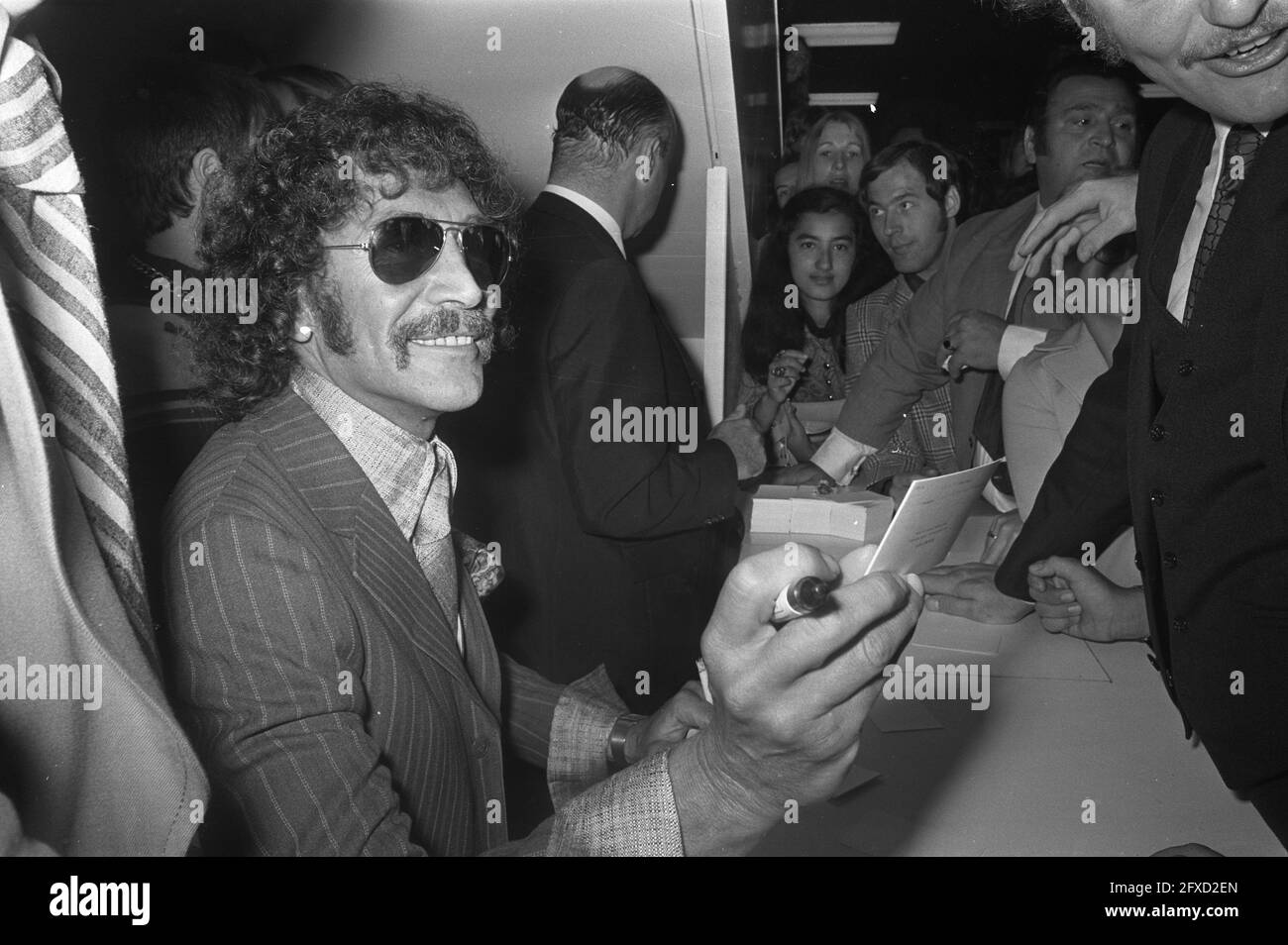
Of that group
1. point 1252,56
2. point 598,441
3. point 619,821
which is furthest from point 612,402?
point 1252,56

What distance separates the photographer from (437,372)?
0.88 m

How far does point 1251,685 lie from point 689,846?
2.05ft

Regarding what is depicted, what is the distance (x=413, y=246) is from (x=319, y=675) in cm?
38

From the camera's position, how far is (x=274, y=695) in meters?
0.71

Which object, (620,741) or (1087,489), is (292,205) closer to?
(620,741)

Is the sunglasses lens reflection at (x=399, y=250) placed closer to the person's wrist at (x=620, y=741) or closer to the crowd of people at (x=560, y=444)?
the crowd of people at (x=560, y=444)

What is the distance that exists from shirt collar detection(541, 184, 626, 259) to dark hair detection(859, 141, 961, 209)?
0.31 m

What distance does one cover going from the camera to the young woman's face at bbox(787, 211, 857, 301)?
1218 mm

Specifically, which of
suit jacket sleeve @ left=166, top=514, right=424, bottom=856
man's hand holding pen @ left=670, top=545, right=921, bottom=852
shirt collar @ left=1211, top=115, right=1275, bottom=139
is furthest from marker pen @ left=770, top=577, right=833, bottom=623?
shirt collar @ left=1211, top=115, right=1275, bottom=139

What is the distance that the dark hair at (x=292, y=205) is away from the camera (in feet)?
2.80

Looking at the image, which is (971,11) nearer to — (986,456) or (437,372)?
(986,456)

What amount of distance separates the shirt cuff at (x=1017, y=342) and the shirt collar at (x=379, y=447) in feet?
2.44

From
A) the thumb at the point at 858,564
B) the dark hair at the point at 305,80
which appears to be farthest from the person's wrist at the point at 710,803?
the dark hair at the point at 305,80

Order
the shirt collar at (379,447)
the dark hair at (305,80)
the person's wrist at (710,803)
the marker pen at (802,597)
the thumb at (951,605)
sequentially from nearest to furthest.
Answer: the marker pen at (802,597)
the person's wrist at (710,803)
the shirt collar at (379,447)
the dark hair at (305,80)
the thumb at (951,605)
